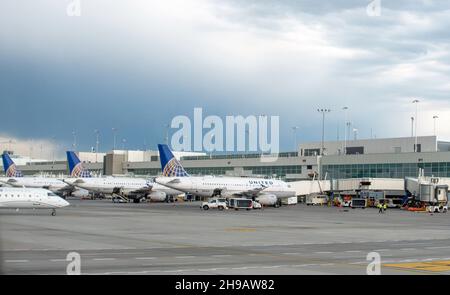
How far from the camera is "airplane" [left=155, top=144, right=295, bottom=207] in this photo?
11375 centimetres

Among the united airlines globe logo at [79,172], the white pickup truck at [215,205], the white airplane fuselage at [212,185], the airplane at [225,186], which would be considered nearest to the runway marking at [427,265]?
the white pickup truck at [215,205]

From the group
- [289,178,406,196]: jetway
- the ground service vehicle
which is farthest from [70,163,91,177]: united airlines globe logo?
the ground service vehicle

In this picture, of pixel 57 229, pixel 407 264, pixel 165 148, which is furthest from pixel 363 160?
pixel 407 264

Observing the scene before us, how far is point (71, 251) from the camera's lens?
113 feet

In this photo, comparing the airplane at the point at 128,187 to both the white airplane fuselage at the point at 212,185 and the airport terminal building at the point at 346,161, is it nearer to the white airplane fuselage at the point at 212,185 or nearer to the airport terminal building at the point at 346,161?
the white airplane fuselage at the point at 212,185

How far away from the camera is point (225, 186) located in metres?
114

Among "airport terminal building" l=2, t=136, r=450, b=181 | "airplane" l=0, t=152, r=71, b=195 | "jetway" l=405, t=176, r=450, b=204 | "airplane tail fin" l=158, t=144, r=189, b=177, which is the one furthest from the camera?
"airplane" l=0, t=152, r=71, b=195

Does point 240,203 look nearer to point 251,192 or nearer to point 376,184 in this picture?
point 251,192

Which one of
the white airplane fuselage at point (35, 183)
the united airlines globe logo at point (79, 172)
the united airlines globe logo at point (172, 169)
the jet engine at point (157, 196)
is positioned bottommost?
the jet engine at point (157, 196)

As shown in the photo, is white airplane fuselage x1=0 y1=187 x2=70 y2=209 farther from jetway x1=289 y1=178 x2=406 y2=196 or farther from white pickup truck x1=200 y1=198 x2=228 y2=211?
jetway x1=289 y1=178 x2=406 y2=196

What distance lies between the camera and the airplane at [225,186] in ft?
373
